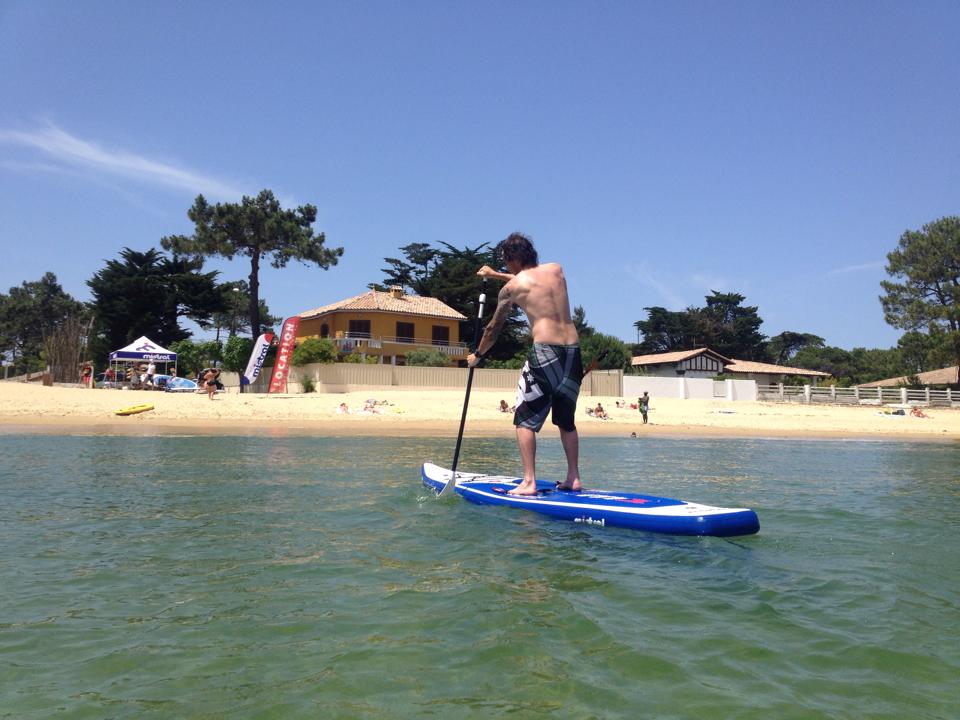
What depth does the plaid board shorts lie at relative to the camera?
239 inches

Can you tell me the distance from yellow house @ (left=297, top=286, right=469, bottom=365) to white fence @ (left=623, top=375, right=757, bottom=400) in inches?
512

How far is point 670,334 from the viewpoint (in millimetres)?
81875

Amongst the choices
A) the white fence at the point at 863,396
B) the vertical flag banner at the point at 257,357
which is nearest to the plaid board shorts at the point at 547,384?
the vertical flag banner at the point at 257,357

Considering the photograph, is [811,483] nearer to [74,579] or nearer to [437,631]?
[437,631]

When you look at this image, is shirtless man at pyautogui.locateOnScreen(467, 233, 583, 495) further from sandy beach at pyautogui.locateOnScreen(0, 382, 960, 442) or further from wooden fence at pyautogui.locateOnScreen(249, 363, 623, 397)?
wooden fence at pyautogui.locateOnScreen(249, 363, 623, 397)

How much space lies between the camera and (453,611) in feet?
11.4

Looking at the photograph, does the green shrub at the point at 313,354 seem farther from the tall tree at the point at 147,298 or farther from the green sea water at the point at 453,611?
the green sea water at the point at 453,611

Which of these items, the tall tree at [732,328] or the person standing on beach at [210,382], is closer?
the person standing on beach at [210,382]

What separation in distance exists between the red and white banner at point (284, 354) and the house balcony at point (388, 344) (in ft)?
45.0

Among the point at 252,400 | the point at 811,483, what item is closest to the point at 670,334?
the point at 252,400

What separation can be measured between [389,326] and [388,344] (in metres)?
1.40

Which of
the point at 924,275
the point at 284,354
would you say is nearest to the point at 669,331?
the point at 924,275

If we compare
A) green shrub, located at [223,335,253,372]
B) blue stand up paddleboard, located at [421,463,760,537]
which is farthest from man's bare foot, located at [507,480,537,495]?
green shrub, located at [223,335,253,372]

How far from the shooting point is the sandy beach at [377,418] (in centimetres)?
2198
